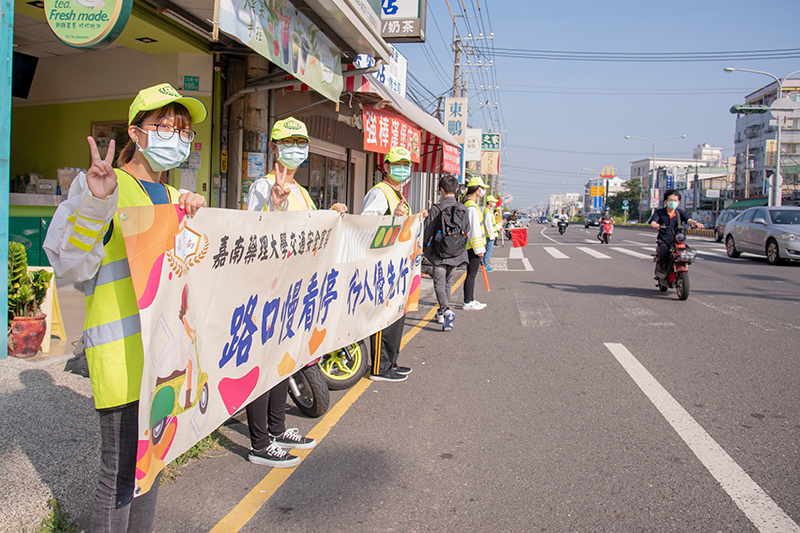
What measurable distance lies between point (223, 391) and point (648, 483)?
2.35 meters

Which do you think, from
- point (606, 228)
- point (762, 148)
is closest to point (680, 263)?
point (606, 228)

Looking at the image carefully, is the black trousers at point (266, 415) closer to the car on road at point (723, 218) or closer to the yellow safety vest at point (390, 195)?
the yellow safety vest at point (390, 195)

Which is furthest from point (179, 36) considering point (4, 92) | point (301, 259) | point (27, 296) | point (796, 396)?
point (796, 396)

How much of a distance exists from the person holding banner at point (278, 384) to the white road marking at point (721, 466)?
241 centimetres

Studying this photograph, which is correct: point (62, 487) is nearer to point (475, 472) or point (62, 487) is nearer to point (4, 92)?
point (475, 472)

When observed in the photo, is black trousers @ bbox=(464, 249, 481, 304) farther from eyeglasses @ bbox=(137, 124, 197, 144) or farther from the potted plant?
eyeglasses @ bbox=(137, 124, 197, 144)

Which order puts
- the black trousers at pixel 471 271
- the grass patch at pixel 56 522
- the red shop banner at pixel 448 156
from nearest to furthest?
the grass patch at pixel 56 522 < the black trousers at pixel 471 271 < the red shop banner at pixel 448 156

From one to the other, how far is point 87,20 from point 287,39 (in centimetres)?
249

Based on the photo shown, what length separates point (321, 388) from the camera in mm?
3977

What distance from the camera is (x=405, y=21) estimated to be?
34.7 feet

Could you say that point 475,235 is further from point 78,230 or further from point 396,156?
point 78,230

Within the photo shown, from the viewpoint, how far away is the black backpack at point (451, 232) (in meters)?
6.35

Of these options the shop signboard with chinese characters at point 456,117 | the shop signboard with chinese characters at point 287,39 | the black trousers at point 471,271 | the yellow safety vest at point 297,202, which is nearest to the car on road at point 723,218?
the shop signboard with chinese characters at point 456,117

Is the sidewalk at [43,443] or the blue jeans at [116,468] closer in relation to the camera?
the blue jeans at [116,468]
